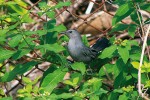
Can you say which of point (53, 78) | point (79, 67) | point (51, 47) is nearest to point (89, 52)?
point (79, 67)

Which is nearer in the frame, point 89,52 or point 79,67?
point 79,67

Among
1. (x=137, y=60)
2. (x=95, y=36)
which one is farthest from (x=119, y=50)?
(x=95, y=36)

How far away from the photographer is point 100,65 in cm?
434

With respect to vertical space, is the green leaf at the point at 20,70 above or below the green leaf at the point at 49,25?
below

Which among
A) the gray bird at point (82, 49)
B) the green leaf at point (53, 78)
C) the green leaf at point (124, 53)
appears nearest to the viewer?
the green leaf at point (124, 53)

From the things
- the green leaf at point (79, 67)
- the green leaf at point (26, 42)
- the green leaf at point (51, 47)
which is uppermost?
the green leaf at point (26, 42)

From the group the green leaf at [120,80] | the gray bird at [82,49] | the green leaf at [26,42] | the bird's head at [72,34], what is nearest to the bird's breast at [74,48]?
the gray bird at [82,49]

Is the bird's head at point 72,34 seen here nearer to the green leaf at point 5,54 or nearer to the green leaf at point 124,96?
the green leaf at point 5,54

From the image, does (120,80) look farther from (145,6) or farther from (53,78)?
(145,6)

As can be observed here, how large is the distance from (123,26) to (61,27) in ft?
1.69

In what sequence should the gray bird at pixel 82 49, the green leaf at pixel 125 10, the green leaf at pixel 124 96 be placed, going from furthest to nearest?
the gray bird at pixel 82 49, the green leaf at pixel 125 10, the green leaf at pixel 124 96

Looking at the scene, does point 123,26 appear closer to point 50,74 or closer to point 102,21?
point 50,74

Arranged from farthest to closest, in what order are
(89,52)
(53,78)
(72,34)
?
1. (72,34)
2. (89,52)
3. (53,78)

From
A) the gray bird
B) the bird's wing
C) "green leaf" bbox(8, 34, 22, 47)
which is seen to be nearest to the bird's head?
the gray bird
